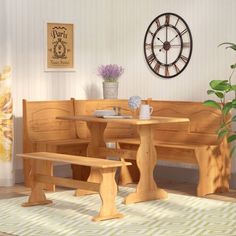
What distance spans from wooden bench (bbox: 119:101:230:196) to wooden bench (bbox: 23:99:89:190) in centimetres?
55

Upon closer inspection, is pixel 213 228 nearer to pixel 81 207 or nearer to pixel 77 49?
pixel 81 207

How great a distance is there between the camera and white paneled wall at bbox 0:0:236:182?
26.4ft

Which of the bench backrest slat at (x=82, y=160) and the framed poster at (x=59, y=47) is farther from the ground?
the framed poster at (x=59, y=47)

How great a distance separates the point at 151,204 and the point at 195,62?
210 cm

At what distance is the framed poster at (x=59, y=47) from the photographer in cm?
859

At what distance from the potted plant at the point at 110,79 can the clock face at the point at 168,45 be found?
43 centimetres

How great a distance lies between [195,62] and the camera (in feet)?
27.1

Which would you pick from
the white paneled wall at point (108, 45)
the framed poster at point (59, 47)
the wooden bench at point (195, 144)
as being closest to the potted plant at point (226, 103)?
the wooden bench at point (195, 144)

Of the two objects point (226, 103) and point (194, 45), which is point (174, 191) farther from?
point (194, 45)

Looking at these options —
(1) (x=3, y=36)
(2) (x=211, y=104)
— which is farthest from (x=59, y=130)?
(2) (x=211, y=104)

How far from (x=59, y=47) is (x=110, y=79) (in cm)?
73

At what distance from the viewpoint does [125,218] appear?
20.3 ft

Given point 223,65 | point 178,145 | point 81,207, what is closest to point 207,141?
point 178,145

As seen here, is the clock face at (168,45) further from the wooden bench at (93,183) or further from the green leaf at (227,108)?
the wooden bench at (93,183)
